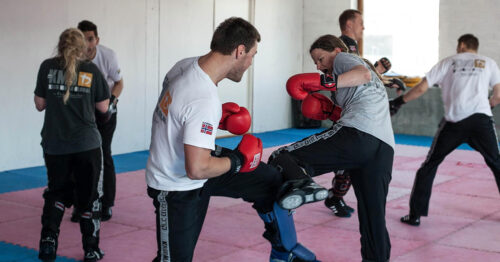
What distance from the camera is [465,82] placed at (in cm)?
526

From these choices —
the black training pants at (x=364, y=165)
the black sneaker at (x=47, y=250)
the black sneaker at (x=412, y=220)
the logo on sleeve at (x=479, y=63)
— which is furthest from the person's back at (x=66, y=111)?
the logo on sleeve at (x=479, y=63)

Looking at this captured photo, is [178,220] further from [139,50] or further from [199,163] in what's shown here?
[139,50]

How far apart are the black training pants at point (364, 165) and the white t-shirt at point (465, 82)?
1733mm

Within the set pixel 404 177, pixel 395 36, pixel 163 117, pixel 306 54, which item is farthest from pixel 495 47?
pixel 163 117

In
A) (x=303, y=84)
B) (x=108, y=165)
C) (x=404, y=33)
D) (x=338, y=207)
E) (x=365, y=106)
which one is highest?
(x=404, y=33)

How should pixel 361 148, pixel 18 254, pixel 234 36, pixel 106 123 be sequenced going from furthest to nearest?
pixel 106 123 < pixel 18 254 < pixel 361 148 < pixel 234 36

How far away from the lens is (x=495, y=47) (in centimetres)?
1092

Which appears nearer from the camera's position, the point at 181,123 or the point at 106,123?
the point at 181,123

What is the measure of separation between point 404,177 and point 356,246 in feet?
9.68

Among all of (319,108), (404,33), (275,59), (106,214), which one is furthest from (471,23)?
(106,214)

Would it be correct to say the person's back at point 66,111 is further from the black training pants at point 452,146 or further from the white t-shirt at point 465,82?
the white t-shirt at point 465,82

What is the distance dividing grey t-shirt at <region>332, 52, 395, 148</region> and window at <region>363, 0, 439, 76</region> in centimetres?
822

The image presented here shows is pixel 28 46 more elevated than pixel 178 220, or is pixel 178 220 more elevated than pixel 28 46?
pixel 28 46

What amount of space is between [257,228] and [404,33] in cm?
802
